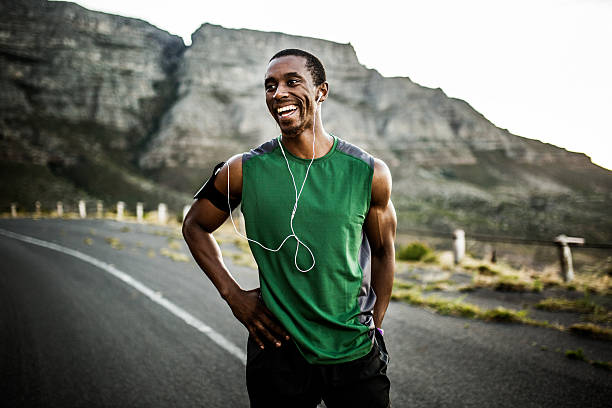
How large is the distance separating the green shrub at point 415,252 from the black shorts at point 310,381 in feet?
33.7

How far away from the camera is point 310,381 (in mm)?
1420

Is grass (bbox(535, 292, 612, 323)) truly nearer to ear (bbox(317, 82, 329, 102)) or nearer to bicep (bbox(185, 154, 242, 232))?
ear (bbox(317, 82, 329, 102))

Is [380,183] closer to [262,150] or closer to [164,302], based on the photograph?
[262,150]

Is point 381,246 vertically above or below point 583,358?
above

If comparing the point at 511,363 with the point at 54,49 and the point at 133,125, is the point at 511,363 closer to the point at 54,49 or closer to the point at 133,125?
the point at 133,125

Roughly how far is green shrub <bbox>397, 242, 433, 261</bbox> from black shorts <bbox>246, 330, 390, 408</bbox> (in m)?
10.3

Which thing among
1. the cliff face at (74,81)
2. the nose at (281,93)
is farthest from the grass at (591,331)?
the cliff face at (74,81)

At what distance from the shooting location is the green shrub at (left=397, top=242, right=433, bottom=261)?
37.2 ft

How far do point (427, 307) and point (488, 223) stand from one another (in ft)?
151

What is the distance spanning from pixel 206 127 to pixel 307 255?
78835 mm

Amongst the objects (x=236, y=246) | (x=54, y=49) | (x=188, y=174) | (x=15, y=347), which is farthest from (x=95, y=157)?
(x=15, y=347)

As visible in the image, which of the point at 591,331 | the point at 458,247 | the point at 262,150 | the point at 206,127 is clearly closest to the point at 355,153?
the point at 262,150

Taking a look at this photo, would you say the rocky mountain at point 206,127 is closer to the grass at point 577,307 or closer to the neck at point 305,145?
the grass at point 577,307

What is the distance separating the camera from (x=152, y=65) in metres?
85.1
